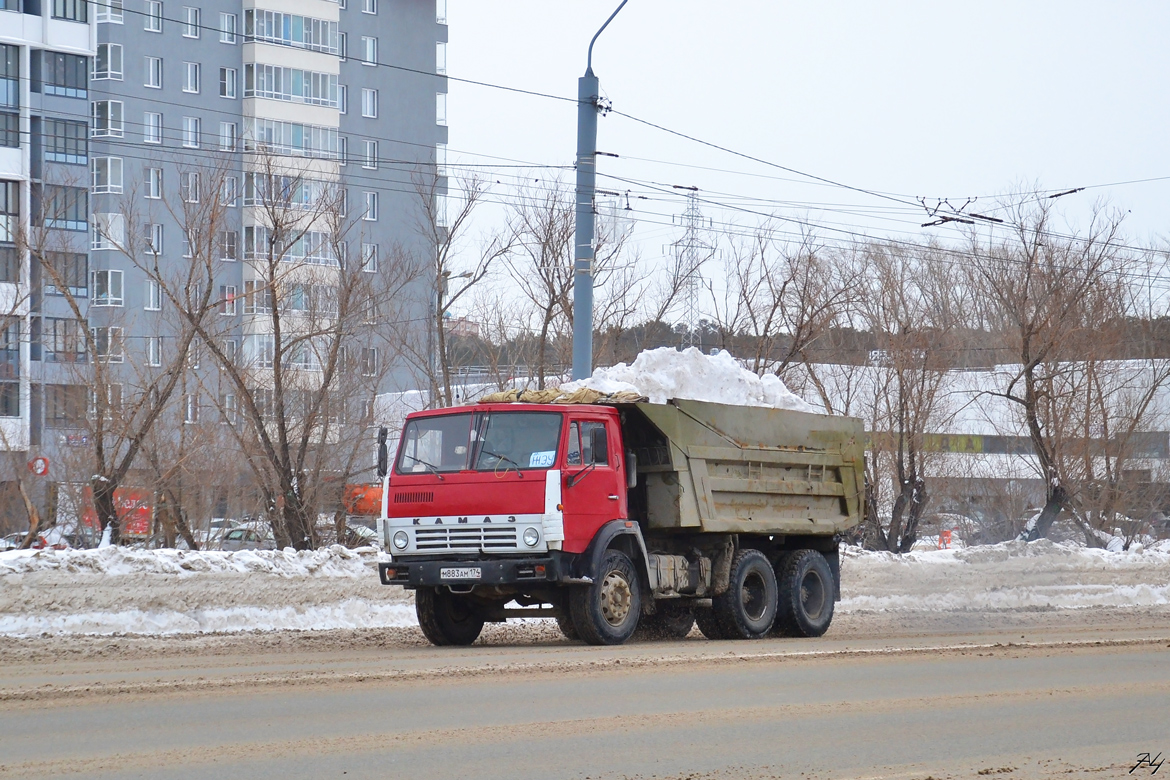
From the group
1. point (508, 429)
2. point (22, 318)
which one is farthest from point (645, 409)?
point (22, 318)

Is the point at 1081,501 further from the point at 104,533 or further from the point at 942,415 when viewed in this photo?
the point at 104,533

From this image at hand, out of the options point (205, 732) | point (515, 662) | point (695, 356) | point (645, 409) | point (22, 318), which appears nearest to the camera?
point (205, 732)

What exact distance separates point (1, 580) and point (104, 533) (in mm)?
10961

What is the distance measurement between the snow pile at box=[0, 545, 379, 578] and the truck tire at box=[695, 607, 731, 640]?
5009mm

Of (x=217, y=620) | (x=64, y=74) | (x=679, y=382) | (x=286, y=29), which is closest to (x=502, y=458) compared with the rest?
(x=679, y=382)

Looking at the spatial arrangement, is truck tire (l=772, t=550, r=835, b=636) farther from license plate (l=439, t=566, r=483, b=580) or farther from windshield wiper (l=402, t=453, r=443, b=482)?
windshield wiper (l=402, t=453, r=443, b=482)

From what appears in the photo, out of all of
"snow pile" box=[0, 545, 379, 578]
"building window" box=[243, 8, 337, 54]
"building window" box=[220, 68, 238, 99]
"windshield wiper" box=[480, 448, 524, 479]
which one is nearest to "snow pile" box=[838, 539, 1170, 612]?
"snow pile" box=[0, 545, 379, 578]

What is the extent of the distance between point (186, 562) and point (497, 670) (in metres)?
7.24

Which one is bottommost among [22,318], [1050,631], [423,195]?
[1050,631]

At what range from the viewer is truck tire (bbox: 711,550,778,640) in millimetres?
16594

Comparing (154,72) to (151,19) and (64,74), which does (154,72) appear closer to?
(151,19)

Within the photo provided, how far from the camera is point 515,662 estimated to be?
12547mm

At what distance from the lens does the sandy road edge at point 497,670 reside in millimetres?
9953

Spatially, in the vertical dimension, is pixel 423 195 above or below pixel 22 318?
above
